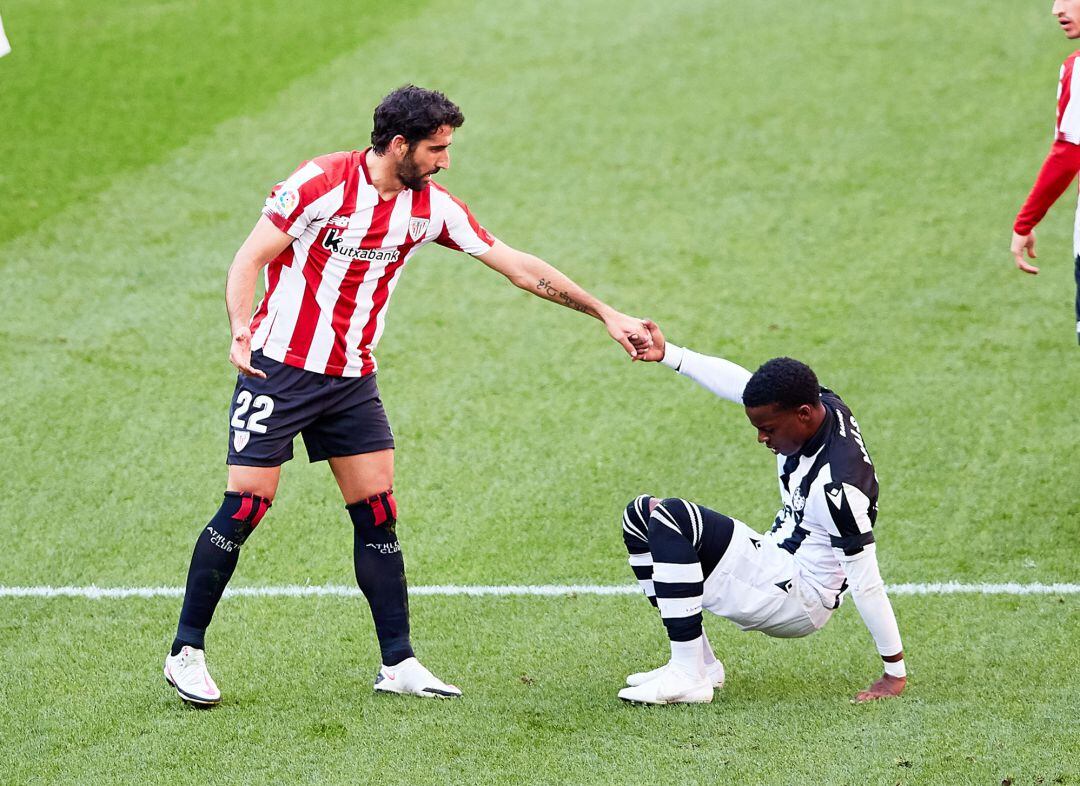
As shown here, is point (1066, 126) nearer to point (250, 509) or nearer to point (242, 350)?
point (242, 350)

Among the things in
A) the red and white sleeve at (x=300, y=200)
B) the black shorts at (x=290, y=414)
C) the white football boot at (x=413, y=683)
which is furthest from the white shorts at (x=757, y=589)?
the red and white sleeve at (x=300, y=200)

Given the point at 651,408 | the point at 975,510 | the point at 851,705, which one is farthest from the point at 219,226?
the point at 851,705

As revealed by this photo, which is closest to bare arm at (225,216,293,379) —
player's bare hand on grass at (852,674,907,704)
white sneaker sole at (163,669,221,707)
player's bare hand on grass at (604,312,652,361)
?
white sneaker sole at (163,669,221,707)

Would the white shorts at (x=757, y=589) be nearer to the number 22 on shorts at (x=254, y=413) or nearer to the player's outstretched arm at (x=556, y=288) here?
the player's outstretched arm at (x=556, y=288)

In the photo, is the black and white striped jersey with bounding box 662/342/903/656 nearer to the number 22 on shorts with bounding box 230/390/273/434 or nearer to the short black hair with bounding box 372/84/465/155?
the short black hair with bounding box 372/84/465/155

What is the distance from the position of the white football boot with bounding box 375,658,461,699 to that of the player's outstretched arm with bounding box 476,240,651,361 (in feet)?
4.71

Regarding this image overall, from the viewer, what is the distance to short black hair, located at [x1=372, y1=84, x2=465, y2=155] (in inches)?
190

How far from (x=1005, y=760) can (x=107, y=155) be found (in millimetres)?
8901

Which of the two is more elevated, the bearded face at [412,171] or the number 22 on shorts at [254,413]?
the bearded face at [412,171]

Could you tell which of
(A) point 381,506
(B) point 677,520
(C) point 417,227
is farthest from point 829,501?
(C) point 417,227

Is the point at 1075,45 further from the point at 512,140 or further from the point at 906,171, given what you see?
the point at 512,140

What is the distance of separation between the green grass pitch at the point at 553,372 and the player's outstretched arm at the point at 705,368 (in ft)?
3.73

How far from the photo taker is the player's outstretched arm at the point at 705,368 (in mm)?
5211

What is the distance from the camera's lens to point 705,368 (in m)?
5.26
